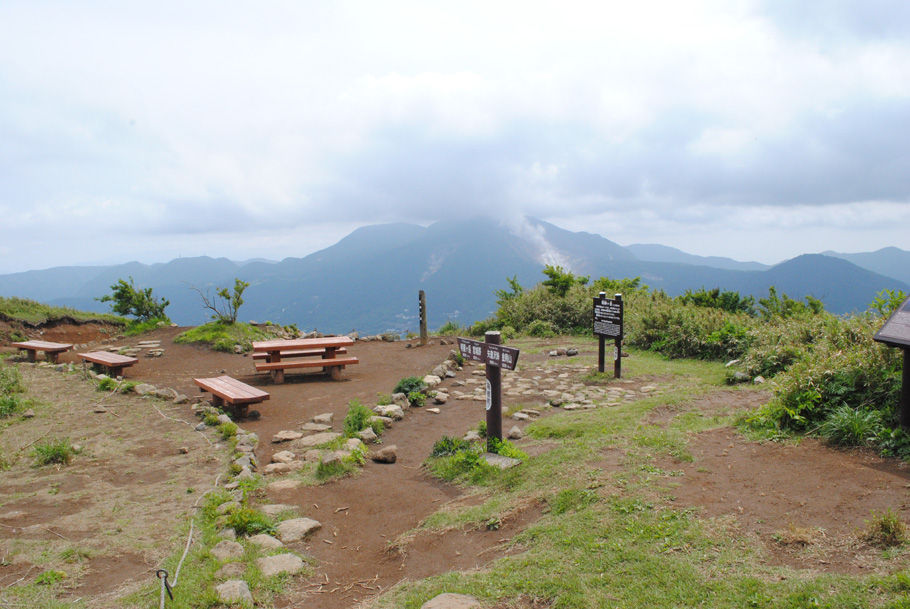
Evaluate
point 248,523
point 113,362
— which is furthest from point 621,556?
point 113,362

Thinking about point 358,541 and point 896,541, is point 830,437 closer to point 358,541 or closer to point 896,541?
point 896,541

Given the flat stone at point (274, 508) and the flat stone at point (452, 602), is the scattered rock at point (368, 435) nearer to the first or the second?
the flat stone at point (274, 508)

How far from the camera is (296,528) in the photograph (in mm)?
4859

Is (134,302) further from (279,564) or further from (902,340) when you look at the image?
(902,340)

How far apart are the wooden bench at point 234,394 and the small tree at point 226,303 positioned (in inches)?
262

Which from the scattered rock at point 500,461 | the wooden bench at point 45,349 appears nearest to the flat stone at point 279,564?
the scattered rock at point 500,461

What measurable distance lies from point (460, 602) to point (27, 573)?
3228mm

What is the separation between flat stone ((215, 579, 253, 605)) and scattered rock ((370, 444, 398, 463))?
3.03 metres

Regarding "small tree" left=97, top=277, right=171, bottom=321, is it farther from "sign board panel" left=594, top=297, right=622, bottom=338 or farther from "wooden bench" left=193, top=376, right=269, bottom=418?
"sign board panel" left=594, top=297, right=622, bottom=338

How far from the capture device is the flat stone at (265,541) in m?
4.47

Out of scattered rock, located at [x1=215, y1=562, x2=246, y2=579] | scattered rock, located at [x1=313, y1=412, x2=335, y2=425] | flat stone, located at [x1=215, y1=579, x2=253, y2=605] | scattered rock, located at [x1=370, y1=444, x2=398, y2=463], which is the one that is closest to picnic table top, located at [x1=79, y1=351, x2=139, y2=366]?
scattered rock, located at [x1=313, y1=412, x2=335, y2=425]

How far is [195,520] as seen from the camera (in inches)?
193

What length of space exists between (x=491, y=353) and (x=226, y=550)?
315cm

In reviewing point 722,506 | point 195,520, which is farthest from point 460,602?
point 195,520
